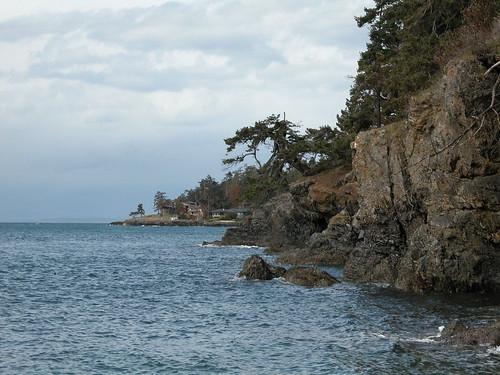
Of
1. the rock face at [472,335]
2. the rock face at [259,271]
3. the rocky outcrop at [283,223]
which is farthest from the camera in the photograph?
the rocky outcrop at [283,223]

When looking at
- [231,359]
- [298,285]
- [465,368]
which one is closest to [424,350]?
[465,368]

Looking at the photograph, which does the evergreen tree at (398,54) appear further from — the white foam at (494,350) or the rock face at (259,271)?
the white foam at (494,350)

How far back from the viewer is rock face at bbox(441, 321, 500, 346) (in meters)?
19.1

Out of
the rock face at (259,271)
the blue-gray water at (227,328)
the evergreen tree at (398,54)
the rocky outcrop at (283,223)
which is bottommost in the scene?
the blue-gray water at (227,328)

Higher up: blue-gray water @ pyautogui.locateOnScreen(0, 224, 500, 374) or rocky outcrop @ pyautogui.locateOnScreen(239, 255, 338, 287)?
rocky outcrop @ pyautogui.locateOnScreen(239, 255, 338, 287)

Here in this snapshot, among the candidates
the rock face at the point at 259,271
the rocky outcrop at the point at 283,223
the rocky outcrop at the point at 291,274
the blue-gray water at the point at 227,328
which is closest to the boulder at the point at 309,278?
the rocky outcrop at the point at 291,274

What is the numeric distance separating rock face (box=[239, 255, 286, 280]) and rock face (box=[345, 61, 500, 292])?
20.0 feet

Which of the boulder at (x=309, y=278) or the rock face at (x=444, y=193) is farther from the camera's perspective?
the boulder at (x=309, y=278)

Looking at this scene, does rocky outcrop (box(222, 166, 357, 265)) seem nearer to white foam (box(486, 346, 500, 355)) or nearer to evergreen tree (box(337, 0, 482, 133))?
evergreen tree (box(337, 0, 482, 133))

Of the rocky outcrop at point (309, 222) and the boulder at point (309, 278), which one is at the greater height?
the rocky outcrop at point (309, 222)

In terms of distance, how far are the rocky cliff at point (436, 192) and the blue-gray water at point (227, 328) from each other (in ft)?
5.86

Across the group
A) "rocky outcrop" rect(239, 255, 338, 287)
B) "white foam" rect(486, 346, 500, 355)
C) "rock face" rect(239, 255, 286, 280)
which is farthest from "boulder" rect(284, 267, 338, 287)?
"white foam" rect(486, 346, 500, 355)

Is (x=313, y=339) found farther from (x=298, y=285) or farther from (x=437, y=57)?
(x=437, y=57)

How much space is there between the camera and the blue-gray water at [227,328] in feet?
59.9
